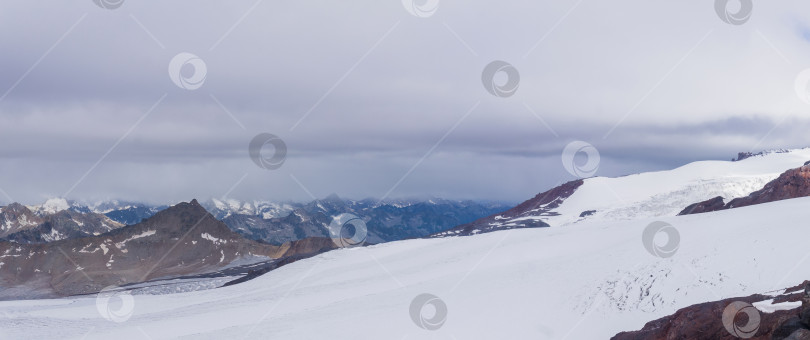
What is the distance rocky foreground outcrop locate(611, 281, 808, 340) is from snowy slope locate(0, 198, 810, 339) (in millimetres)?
3972

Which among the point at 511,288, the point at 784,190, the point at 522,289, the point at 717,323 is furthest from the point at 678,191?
the point at 717,323

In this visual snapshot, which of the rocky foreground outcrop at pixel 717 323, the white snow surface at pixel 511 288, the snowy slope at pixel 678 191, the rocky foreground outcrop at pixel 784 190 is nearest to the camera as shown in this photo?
the rocky foreground outcrop at pixel 717 323

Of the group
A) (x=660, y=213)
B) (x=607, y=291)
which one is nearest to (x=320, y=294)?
(x=607, y=291)

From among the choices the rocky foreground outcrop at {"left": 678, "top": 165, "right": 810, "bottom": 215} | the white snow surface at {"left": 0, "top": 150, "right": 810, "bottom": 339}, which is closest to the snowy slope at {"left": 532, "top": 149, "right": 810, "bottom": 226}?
the rocky foreground outcrop at {"left": 678, "top": 165, "right": 810, "bottom": 215}

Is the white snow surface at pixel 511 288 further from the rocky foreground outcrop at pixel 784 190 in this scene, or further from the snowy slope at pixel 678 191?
the snowy slope at pixel 678 191

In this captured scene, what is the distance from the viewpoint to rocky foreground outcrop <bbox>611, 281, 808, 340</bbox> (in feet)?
51.2

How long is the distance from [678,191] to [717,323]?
5671 inches

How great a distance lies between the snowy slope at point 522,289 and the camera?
87.6ft

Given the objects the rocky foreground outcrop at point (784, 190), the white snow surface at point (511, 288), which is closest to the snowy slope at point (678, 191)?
the rocky foreground outcrop at point (784, 190)

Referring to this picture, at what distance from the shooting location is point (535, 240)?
50750mm

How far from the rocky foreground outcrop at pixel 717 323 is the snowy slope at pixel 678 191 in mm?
113656

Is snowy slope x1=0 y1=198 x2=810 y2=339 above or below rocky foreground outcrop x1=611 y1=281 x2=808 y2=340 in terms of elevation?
above

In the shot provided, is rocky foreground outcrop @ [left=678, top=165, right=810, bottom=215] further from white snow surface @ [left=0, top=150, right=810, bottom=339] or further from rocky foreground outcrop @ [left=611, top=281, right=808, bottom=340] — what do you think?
rocky foreground outcrop @ [left=611, top=281, right=808, bottom=340]

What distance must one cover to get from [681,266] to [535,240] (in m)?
21.9
